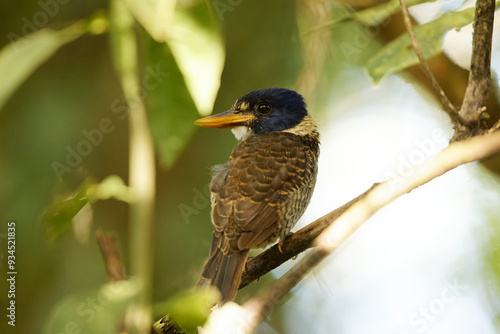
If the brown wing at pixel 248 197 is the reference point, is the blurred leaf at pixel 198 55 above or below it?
above

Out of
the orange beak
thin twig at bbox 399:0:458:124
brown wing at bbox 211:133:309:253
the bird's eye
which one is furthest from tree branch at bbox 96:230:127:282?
the bird's eye

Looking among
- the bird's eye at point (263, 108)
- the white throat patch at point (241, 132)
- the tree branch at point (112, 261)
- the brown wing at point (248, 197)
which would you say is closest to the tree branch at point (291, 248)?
the brown wing at point (248, 197)

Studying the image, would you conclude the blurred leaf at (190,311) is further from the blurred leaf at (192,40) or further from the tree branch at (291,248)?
the tree branch at (291,248)

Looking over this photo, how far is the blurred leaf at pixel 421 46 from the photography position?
1.83 m

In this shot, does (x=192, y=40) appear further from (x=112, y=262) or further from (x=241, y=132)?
(x=241, y=132)

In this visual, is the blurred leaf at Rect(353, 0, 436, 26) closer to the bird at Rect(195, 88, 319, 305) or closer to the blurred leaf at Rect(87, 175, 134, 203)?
the bird at Rect(195, 88, 319, 305)

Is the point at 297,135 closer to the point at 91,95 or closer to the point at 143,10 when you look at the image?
the point at 91,95

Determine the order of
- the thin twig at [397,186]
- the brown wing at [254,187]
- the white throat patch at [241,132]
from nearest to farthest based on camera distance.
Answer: the thin twig at [397,186], the brown wing at [254,187], the white throat patch at [241,132]

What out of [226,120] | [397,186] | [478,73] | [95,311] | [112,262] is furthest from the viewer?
[226,120]

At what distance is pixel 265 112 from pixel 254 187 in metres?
0.63

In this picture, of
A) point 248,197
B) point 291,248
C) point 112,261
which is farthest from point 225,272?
point 112,261

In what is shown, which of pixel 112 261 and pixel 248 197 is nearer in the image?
pixel 112 261

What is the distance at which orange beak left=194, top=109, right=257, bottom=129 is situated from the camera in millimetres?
2477

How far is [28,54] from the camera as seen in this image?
1.48 m
